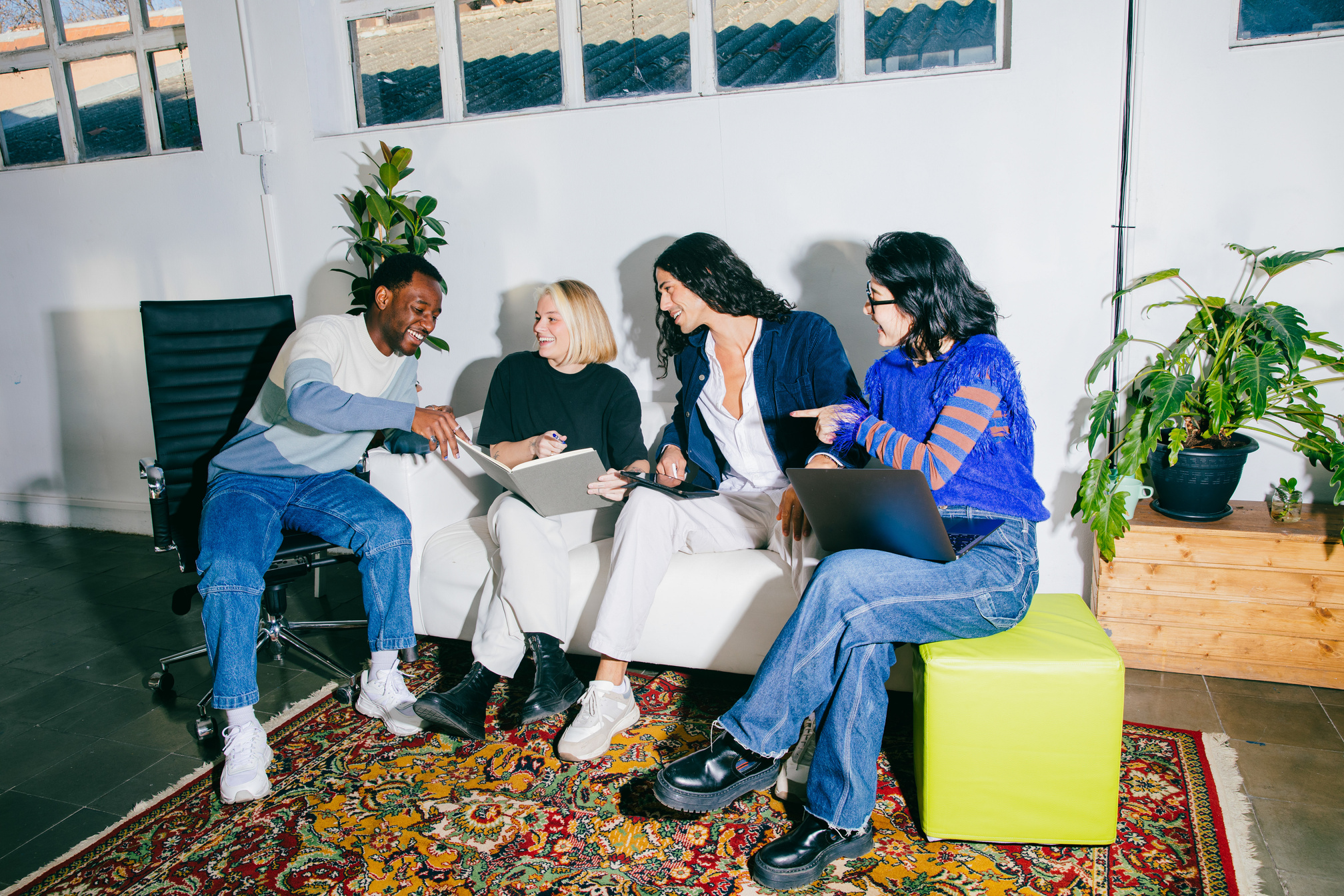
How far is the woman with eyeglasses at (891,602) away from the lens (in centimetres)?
166

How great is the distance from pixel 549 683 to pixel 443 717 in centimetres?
26

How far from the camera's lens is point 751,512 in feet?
7.75

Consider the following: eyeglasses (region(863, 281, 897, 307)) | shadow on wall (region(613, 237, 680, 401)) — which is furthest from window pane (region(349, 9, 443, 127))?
eyeglasses (region(863, 281, 897, 307))

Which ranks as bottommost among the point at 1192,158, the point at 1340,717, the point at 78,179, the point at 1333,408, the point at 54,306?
the point at 1340,717

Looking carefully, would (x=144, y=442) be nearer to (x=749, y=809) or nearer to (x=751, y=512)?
(x=751, y=512)

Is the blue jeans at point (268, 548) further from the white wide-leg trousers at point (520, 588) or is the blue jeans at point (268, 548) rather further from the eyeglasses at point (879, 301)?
the eyeglasses at point (879, 301)

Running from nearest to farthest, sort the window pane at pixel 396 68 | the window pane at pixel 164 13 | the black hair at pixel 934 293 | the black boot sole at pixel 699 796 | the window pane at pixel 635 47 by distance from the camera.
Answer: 1. the black boot sole at pixel 699 796
2. the black hair at pixel 934 293
3. the window pane at pixel 635 47
4. the window pane at pixel 396 68
5. the window pane at pixel 164 13

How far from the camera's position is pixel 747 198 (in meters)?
2.83

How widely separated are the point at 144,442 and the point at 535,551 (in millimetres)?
2769

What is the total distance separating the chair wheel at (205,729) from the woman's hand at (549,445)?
43.2 inches

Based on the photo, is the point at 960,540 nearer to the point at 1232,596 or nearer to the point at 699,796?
the point at 699,796

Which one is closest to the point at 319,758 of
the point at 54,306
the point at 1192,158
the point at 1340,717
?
the point at 1340,717

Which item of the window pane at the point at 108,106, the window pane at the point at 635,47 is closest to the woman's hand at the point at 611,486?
the window pane at the point at 635,47

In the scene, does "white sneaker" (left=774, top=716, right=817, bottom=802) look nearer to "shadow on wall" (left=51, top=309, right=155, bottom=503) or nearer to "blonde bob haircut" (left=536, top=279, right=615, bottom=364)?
"blonde bob haircut" (left=536, top=279, right=615, bottom=364)
